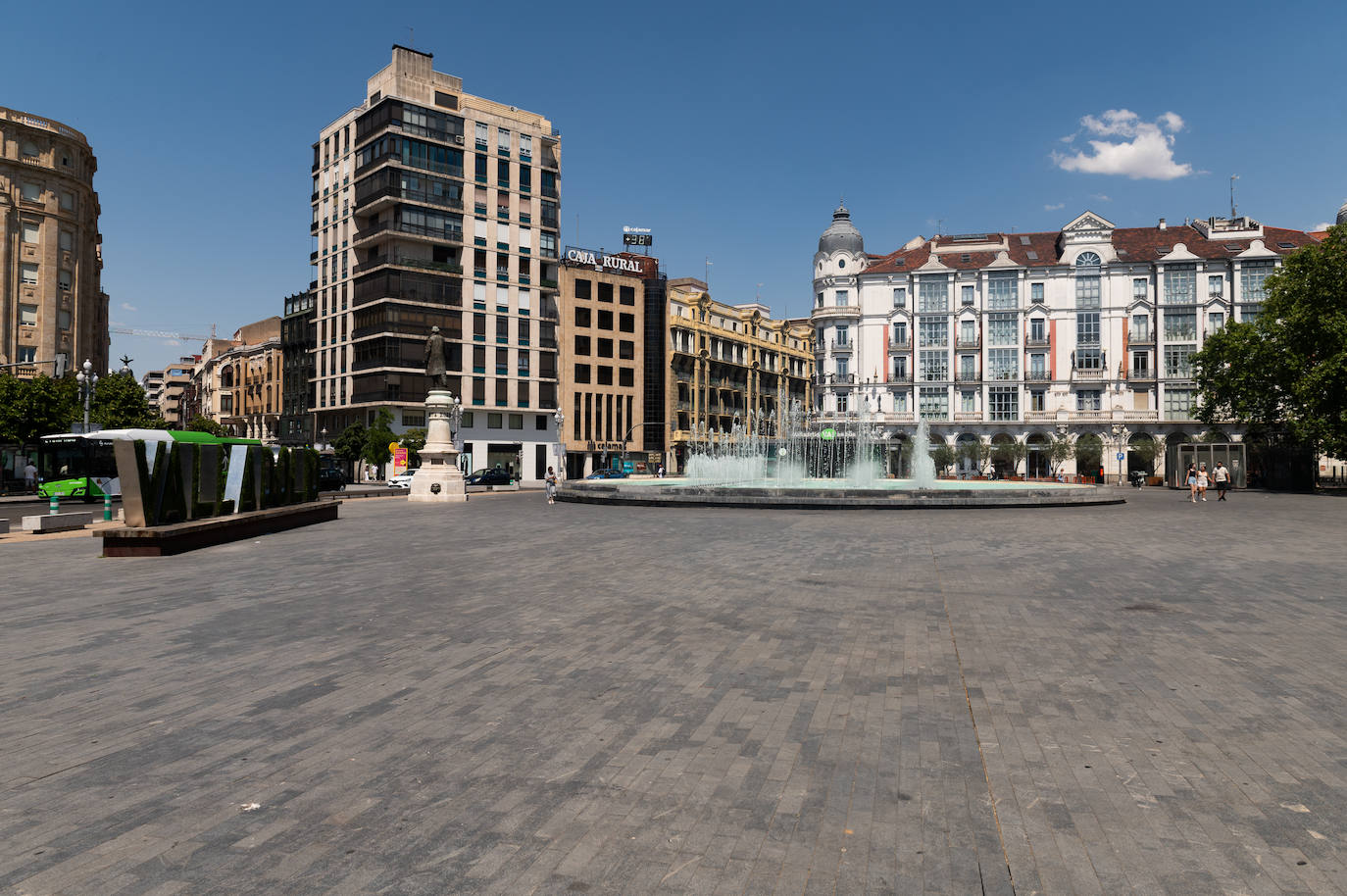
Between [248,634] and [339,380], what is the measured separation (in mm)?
58276

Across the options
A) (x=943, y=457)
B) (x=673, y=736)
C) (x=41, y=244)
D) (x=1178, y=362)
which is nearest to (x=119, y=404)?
(x=41, y=244)

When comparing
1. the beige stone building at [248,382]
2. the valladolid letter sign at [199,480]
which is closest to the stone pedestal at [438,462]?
the valladolid letter sign at [199,480]

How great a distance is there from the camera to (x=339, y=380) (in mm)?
61125

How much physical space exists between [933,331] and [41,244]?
214 ft

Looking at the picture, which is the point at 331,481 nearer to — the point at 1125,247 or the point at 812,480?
the point at 812,480

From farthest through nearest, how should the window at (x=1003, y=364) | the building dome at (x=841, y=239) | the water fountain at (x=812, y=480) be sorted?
the building dome at (x=841, y=239) → the window at (x=1003, y=364) → the water fountain at (x=812, y=480)

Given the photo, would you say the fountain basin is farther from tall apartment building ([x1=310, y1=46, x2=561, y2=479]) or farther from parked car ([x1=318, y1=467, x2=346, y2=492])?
tall apartment building ([x1=310, y1=46, x2=561, y2=479])

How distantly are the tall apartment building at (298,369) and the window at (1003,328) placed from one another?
189ft

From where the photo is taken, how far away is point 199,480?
51.6 feet

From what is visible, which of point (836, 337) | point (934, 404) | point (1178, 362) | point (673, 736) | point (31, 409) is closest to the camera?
point (673, 736)

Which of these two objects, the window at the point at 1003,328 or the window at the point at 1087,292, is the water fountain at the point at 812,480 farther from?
the window at the point at 1087,292

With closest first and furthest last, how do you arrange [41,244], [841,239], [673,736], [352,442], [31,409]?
[673,736]
[31,409]
[41,244]
[352,442]
[841,239]

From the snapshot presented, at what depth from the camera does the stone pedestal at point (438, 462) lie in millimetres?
30453

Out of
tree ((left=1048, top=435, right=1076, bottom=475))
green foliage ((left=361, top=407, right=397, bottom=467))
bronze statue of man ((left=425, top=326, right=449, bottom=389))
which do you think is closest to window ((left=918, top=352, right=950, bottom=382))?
tree ((left=1048, top=435, right=1076, bottom=475))
